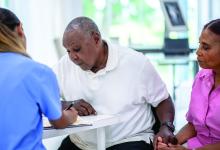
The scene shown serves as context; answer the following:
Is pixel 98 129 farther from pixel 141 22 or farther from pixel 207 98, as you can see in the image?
pixel 141 22

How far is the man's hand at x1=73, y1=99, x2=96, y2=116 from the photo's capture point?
1971mm

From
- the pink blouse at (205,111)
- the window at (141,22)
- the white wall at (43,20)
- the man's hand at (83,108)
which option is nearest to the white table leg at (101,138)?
the man's hand at (83,108)

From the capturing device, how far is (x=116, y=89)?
6.82 ft

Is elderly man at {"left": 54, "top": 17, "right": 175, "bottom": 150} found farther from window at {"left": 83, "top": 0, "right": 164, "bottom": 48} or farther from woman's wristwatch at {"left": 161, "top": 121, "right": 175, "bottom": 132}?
window at {"left": 83, "top": 0, "right": 164, "bottom": 48}

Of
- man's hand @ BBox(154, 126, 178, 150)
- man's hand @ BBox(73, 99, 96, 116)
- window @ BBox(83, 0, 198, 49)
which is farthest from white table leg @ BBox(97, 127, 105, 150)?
window @ BBox(83, 0, 198, 49)

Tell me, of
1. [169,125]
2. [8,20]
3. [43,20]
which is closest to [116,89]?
[169,125]

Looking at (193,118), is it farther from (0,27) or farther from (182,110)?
(182,110)

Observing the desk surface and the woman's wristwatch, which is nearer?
the desk surface

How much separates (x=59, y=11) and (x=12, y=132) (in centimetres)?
385

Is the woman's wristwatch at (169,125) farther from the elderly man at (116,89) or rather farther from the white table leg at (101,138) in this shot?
the white table leg at (101,138)

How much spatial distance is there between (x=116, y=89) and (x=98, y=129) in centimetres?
27

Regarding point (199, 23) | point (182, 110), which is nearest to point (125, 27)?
point (199, 23)

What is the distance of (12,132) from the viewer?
53.1 inches

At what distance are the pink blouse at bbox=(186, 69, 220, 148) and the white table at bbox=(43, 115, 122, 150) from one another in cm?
35
